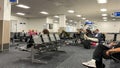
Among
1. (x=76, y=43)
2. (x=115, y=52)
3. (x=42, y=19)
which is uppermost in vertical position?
(x=42, y=19)

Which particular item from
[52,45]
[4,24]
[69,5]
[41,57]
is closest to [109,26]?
[69,5]

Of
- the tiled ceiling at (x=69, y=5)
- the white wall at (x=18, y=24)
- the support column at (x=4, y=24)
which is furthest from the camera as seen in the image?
the white wall at (x=18, y=24)

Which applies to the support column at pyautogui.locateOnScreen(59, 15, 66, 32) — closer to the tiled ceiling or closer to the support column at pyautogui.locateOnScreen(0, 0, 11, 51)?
the tiled ceiling

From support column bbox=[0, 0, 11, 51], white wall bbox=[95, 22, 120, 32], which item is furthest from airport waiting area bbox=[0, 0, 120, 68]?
white wall bbox=[95, 22, 120, 32]

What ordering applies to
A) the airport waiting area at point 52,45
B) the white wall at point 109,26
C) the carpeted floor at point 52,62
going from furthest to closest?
the white wall at point 109,26, the carpeted floor at point 52,62, the airport waiting area at point 52,45

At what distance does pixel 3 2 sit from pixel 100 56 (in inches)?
241

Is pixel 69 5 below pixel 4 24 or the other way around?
the other way around

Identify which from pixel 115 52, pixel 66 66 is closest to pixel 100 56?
pixel 115 52

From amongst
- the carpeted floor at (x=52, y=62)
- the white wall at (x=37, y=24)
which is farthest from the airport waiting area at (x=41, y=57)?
the white wall at (x=37, y=24)

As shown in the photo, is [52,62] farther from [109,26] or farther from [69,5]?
[109,26]

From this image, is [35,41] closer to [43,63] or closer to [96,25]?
[43,63]

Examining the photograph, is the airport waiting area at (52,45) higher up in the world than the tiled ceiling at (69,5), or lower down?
lower down

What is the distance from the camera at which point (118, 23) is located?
2720 centimetres

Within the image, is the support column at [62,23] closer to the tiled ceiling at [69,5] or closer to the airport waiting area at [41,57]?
the tiled ceiling at [69,5]
